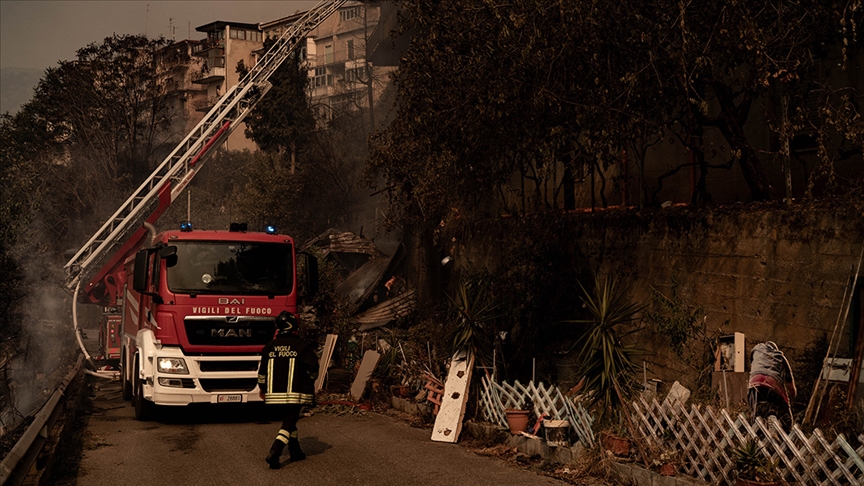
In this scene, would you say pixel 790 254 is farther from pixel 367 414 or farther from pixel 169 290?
pixel 169 290

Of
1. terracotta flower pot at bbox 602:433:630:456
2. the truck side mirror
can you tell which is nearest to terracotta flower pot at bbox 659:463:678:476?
terracotta flower pot at bbox 602:433:630:456

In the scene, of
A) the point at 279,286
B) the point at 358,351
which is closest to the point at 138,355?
the point at 279,286

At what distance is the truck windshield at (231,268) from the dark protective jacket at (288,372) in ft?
11.4

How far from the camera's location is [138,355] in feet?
51.0

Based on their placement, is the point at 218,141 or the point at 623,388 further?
the point at 218,141

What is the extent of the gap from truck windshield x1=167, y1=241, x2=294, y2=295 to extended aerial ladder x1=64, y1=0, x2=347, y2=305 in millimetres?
5657

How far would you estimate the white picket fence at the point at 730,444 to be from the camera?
7.86 metres

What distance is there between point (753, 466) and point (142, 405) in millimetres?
10083

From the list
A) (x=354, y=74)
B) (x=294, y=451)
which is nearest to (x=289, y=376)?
(x=294, y=451)

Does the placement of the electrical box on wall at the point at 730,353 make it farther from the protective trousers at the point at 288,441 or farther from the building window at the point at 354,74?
the building window at the point at 354,74

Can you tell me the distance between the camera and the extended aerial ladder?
2270 cm

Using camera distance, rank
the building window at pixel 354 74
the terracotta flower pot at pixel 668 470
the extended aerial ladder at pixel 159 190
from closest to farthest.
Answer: the terracotta flower pot at pixel 668 470 → the extended aerial ladder at pixel 159 190 → the building window at pixel 354 74

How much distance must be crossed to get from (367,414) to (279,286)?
2.66 meters

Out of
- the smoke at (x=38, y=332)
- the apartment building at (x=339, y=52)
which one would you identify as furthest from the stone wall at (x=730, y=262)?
the apartment building at (x=339, y=52)
